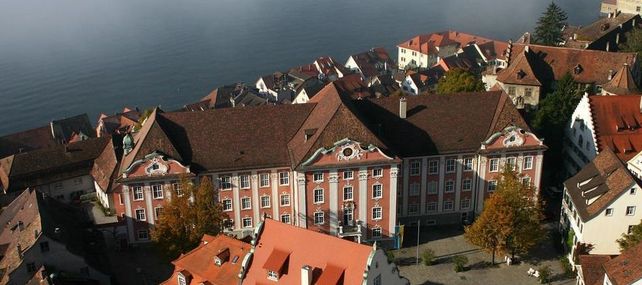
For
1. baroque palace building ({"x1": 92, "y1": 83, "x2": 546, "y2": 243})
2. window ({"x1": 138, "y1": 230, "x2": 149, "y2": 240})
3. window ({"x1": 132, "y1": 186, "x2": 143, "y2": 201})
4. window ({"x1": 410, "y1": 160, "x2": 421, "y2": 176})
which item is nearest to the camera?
baroque palace building ({"x1": 92, "y1": 83, "x2": 546, "y2": 243})

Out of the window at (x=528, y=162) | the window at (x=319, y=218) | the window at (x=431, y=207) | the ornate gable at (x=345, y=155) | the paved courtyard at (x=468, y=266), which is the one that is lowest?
the paved courtyard at (x=468, y=266)

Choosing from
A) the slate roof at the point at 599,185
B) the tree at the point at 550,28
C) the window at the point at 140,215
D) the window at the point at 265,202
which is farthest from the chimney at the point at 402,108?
the tree at the point at 550,28

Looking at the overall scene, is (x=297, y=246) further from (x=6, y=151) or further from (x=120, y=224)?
(x=6, y=151)

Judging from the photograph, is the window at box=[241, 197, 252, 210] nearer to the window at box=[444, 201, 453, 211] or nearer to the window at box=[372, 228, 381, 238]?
the window at box=[372, 228, 381, 238]

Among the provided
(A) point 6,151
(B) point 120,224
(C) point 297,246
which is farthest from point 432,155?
(A) point 6,151

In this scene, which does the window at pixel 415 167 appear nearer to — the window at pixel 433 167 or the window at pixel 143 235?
the window at pixel 433 167

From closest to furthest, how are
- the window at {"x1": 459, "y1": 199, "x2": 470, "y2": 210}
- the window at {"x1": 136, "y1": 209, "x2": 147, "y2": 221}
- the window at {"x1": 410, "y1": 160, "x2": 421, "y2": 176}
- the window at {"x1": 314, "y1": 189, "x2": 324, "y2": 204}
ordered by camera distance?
the window at {"x1": 314, "y1": 189, "x2": 324, "y2": 204} < the window at {"x1": 136, "y1": 209, "x2": 147, "y2": 221} < the window at {"x1": 410, "y1": 160, "x2": 421, "y2": 176} < the window at {"x1": 459, "y1": 199, "x2": 470, "y2": 210}

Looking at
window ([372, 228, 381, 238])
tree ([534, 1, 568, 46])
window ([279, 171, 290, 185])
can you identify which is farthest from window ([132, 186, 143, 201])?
tree ([534, 1, 568, 46])
